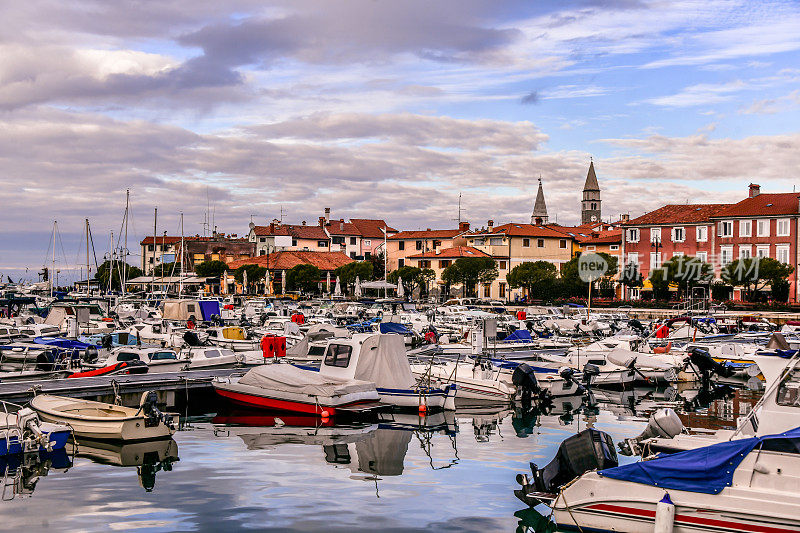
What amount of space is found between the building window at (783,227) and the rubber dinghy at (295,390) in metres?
64.1

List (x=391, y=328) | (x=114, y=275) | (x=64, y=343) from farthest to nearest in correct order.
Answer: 1. (x=114, y=275)
2. (x=391, y=328)
3. (x=64, y=343)

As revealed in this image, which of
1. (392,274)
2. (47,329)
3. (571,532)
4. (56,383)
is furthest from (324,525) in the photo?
(392,274)

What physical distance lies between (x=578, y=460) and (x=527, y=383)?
14.9 meters

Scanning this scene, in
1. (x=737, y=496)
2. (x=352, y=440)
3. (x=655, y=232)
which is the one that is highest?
(x=655, y=232)

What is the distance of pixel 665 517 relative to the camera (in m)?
11.9

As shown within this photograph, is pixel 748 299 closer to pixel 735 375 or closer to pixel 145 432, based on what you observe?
pixel 735 375

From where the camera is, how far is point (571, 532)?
13211 millimetres

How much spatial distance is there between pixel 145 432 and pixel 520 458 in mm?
9264

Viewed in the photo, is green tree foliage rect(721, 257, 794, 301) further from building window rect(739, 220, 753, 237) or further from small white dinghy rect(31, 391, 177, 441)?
small white dinghy rect(31, 391, 177, 441)

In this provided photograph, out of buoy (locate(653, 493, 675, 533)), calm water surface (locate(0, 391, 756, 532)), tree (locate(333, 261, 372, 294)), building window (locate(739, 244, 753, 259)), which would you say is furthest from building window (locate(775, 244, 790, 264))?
buoy (locate(653, 493, 675, 533))

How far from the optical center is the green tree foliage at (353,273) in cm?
10119

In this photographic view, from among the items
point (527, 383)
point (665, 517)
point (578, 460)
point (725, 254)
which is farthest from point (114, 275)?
point (665, 517)

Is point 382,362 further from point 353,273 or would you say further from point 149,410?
point 353,273

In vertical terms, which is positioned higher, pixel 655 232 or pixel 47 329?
pixel 655 232
